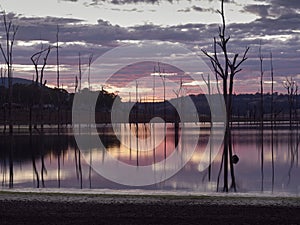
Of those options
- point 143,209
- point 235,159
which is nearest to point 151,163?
point 235,159

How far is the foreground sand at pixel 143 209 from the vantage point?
9.87 meters

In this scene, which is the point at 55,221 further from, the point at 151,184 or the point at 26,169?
the point at 26,169

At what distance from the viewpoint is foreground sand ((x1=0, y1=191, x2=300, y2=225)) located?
987cm

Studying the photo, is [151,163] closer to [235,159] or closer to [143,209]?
[235,159]

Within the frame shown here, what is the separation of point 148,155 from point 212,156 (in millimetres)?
3135

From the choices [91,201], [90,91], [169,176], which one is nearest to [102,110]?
[90,91]

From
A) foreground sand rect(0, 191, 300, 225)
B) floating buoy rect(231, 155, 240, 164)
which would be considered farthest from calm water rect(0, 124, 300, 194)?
foreground sand rect(0, 191, 300, 225)

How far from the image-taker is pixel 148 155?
26.8 m

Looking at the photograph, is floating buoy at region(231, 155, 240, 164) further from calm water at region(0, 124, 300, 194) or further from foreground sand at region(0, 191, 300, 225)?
foreground sand at region(0, 191, 300, 225)

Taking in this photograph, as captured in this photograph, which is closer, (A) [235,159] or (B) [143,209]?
(B) [143,209]

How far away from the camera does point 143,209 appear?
36.0 ft

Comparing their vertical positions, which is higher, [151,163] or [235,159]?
[235,159]

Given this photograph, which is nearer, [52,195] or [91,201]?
[91,201]

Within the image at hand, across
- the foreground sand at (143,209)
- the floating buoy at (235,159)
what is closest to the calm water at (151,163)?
the floating buoy at (235,159)
